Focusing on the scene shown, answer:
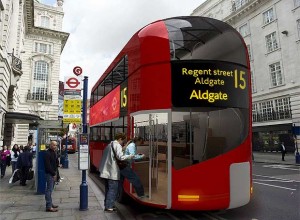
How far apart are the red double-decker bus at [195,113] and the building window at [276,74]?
27229 mm

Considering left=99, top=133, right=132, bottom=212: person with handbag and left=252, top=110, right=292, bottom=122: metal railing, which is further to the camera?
left=252, top=110, right=292, bottom=122: metal railing

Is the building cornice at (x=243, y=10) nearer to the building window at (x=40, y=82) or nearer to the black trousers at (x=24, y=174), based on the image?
the building window at (x=40, y=82)

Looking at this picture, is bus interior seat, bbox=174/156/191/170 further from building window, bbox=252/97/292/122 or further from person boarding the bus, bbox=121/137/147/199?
building window, bbox=252/97/292/122

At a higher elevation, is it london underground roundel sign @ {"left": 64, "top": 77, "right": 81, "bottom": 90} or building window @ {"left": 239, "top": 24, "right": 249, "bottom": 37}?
building window @ {"left": 239, "top": 24, "right": 249, "bottom": 37}

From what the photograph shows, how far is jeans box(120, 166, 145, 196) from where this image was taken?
6.39 meters

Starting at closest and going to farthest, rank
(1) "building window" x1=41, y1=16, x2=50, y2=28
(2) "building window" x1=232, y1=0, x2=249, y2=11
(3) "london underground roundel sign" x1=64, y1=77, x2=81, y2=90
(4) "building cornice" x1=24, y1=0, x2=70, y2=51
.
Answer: (3) "london underground roundel sign" x1=64, y1=77, x2=81, y2=90, (2) "building window" x1=232, y1=0, x2=249, y2=11, (4) "building cornice" x1=24, y1=0, x2=70, y2=51, (1) "building window" x1=41, y1=16, x2=50, y2=28

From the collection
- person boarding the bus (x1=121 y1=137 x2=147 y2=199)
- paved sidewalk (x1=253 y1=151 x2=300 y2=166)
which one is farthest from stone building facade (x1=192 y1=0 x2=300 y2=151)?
person boarding the bus (x1=121 y1=137 x2=147 y2=199)

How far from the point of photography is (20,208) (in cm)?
705

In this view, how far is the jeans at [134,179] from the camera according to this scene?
6.39 m

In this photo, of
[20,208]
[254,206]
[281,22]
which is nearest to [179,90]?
[254,206]

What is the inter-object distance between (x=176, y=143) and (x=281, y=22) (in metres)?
29.8

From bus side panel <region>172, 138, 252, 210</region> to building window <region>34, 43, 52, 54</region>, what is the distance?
45.3 metres

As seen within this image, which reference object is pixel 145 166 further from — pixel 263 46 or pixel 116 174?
pixel 263 46

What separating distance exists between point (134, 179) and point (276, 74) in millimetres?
28848
